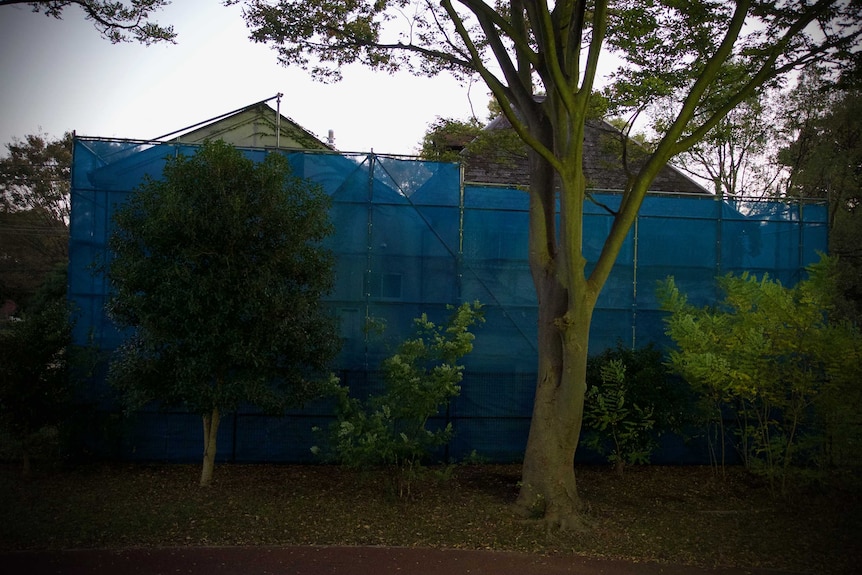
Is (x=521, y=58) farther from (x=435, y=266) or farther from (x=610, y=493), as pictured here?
(x=610, y=493)

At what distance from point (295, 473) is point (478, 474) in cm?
261

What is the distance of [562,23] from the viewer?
28.6ft

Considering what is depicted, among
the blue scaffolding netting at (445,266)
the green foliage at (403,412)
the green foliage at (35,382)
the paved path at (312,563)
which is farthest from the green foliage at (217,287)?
the paved path at (312,563)

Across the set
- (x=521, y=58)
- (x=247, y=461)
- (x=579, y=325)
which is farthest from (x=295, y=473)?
(x=521, y=58)

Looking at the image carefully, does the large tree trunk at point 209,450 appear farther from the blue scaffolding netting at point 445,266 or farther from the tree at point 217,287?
the blue scaffolding netting at point 445,266

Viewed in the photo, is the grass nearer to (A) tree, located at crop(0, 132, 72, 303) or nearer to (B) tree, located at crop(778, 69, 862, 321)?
(B) tree, located at crop(778, 69, 862, 321)

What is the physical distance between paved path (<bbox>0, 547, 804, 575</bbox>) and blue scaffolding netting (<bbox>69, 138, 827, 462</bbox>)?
4135 mm

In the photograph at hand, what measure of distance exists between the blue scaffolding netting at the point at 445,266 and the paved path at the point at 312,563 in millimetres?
4135

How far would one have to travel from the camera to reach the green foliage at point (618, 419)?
1026 cm

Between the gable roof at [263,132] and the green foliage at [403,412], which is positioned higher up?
the gable roof at [263,132]

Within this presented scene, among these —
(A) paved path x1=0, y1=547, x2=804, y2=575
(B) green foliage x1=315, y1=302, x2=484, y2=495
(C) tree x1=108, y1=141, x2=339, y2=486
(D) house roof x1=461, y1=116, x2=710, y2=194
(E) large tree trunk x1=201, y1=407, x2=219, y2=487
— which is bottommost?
(A) paved path x1=0, y1=547, x2=804, y2=575

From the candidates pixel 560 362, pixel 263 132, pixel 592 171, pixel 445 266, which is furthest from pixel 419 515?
pixel 263 132

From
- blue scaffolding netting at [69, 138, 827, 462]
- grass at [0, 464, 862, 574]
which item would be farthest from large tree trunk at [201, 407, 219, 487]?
blue scaffolding netting at [69, 138, 827, 462]

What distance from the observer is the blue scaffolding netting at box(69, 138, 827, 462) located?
11164 millimetres
